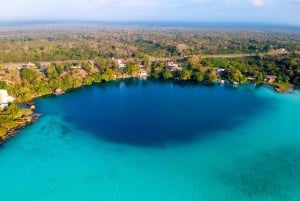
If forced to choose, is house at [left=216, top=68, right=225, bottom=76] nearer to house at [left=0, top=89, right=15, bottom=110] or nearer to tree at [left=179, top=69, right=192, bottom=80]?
tree at [left=179, top=69, right=192, bottom=80]

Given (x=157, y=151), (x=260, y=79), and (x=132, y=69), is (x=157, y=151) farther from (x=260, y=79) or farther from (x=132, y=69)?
(x=132, y=69)

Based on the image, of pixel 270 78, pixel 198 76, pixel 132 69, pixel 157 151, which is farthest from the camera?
pixel 132 69

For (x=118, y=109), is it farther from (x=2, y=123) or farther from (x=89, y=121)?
(x=2, y=123)

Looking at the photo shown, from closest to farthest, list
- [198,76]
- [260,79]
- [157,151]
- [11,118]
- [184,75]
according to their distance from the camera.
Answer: [157,151], [11,118], [260,79], [198,76], [184,75]

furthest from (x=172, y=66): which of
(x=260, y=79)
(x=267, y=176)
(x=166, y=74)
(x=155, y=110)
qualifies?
(x=267, y=176)

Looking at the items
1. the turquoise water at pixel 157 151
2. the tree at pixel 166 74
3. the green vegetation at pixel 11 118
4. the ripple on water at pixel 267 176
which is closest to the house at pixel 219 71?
the tree at pixel 166 74

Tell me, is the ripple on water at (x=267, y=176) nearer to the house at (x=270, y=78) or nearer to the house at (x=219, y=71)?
the house at (x=270, y=78)

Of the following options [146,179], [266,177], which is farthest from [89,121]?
[266,177]
